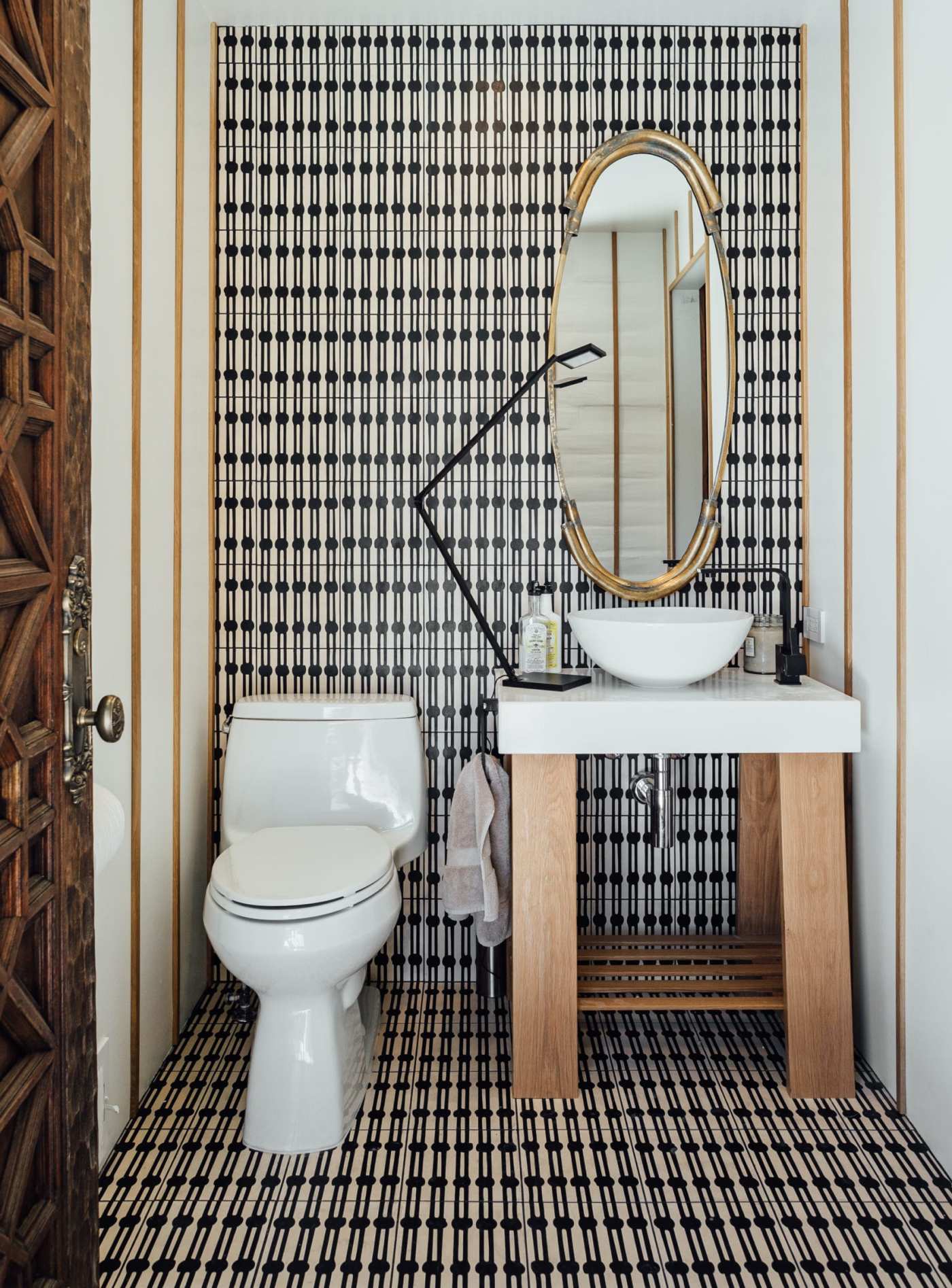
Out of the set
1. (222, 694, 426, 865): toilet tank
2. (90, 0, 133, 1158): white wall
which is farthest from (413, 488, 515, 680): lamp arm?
(90, 0, 133, 1158): white wall

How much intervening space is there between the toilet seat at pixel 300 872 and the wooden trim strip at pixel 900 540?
3.50ft

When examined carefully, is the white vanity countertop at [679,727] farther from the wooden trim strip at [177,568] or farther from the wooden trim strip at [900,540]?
the wooden trim strip at [177,568]

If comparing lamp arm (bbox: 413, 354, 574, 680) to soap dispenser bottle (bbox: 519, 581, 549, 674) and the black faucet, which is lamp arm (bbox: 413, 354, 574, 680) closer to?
soap dispenser bottle (bbox: 519, 581, 549, 674)

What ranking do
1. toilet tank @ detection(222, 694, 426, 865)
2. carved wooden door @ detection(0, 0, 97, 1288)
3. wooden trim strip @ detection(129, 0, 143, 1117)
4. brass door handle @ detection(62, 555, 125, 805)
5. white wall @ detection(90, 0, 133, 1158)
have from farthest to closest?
toilet tank @ detection(222, 694, 426, 865), wooden trim strip @ detection(129, 0, 143, 1117), white wall @ detection(90, 0, 133, 1158), brass door handle @ detection(62, 555, 125, 805), carved wooden door @ detection(0, 0, 97, 1288)

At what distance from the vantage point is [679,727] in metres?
1.93

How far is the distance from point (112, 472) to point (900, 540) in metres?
1.59

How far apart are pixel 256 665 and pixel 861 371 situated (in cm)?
167

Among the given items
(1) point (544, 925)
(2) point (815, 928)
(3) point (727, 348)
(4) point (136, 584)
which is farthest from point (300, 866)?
(3) point (727, 348)

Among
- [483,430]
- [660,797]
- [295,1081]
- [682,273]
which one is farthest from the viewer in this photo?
[682,273]

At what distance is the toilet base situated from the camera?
1.76 metres

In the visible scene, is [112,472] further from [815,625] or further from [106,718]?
[815,625]

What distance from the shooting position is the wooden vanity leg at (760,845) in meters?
2.38

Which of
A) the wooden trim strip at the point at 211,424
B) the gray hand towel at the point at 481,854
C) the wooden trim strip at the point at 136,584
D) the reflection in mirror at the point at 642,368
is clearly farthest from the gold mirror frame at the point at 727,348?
the wooden trim strip at the point at 136,584

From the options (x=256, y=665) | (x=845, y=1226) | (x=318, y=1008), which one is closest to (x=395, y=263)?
(x=256, y=665)
